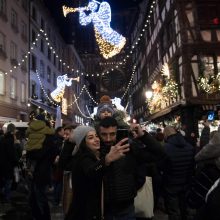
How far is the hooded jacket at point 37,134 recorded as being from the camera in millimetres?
6807

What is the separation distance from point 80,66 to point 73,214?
63226 millimetres

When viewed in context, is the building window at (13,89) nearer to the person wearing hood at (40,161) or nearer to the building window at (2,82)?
the building window at (2,82)

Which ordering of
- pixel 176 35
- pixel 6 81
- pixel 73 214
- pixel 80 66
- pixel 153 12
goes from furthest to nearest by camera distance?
pixel 80 66 < pixel 153 12 < pixel 6 81 < pixel 176 35 < pixel 73 214

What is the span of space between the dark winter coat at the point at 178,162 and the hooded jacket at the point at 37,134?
2.16m

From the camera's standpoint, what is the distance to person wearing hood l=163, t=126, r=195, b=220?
643cm

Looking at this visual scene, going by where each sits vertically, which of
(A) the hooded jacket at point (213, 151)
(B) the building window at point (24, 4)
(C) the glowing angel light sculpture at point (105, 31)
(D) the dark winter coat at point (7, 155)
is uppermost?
(B) the building window at point (24, 4)

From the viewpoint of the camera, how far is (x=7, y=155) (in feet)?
31.4

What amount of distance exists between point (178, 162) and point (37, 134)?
2.52 metres

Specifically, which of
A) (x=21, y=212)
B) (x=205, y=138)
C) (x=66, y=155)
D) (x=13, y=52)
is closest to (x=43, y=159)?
(x=66, y=155)

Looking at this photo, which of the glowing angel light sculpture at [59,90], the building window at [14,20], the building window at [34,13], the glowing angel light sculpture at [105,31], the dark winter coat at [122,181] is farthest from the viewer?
the building window at [34,13]

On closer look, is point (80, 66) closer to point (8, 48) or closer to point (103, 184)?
point (8, 48)

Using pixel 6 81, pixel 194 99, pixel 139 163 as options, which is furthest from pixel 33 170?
pixel 6 81

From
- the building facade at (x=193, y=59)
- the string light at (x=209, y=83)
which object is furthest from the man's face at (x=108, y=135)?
the string light at (x=209, y=83)

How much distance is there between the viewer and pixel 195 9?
70.6 ft
